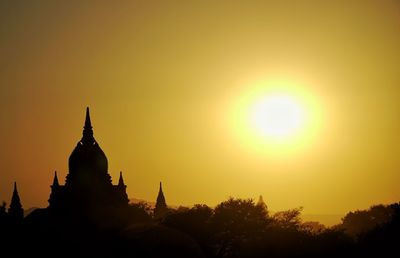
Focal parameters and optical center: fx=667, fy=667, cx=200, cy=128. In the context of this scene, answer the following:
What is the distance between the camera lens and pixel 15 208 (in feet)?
307

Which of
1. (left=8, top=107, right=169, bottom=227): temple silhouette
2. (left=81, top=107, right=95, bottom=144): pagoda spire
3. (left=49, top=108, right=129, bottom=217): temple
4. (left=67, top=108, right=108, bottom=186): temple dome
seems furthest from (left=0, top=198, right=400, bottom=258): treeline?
(left=81, top=107, right=95, bottom=144): pagoda spire

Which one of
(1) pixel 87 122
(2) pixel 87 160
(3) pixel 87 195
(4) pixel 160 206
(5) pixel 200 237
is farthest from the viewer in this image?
(4) pixel 160 206

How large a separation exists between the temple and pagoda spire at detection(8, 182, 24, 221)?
5.46 metres

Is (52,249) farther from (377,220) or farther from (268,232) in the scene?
(377,220)

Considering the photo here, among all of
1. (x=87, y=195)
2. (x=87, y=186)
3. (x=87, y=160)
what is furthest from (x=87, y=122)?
(x=87, y=195)

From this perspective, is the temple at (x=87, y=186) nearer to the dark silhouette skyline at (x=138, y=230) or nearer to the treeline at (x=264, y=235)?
the dark silhouette skyline at (x=138, y=230)

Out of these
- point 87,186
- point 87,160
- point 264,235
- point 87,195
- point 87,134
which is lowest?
point 264,235

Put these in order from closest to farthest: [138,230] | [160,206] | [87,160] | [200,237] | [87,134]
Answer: [138,230]
[200,237]
[87,160]
[87,134]
[160,206]

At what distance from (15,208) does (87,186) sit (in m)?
11.6

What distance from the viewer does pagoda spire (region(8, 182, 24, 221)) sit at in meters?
91.1

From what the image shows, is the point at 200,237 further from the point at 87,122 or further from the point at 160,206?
the point at 160,206

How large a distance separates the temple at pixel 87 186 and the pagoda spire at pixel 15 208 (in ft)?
17.9

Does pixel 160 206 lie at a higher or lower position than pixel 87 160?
higher

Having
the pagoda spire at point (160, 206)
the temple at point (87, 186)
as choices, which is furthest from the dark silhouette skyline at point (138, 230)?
the pagoda spire at point (160, 206)
